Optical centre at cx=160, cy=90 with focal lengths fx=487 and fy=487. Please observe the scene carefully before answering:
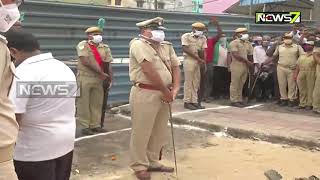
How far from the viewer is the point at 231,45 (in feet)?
34.9

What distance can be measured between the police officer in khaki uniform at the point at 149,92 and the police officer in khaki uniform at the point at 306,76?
555 centimetres

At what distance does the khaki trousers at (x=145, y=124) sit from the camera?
519 centimetres

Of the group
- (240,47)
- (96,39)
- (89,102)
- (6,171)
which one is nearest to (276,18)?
(240,47)

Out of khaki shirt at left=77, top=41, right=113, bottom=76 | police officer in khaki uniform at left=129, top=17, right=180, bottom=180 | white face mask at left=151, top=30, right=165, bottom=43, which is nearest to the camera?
police officer in khaki uniform at left=129, top=17, right=180, bottom=180

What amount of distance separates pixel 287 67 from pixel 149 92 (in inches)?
247

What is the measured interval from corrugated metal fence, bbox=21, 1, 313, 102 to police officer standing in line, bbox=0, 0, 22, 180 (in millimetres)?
6549

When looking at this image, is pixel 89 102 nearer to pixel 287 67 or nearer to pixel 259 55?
pixel 287 67

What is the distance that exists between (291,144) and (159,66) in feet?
9.48

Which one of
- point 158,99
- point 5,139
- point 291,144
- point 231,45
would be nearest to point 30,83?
point 5,139

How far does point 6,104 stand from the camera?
6.77 ft

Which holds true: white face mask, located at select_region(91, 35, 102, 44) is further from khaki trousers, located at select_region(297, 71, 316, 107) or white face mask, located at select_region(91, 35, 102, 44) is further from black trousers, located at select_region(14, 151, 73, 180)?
black trousers, located at select_region(14, 151, 73, 180)

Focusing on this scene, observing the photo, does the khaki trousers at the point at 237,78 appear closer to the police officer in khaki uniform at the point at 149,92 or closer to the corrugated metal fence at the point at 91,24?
the corrugated metal fence at the point at 91,24

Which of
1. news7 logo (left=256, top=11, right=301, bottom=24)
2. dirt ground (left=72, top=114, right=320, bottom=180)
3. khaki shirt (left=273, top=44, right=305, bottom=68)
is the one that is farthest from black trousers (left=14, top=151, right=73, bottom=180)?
news7 logo (left=256, top=11, right=301, bottom=24)

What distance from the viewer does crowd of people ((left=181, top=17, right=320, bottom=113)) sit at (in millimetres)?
10000
